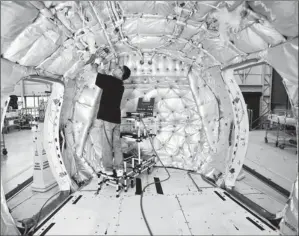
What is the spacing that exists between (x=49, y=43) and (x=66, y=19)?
403 mm

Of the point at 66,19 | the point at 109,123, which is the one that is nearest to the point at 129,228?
the point at 109,123

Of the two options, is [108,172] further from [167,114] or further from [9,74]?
[9,74]

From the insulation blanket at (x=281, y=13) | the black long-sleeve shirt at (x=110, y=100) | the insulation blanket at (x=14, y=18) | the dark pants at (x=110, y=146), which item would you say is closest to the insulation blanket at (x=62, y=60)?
the black long-sleeve shirt at (x=110, y=100)

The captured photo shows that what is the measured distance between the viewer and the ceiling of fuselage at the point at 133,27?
7.59 ft

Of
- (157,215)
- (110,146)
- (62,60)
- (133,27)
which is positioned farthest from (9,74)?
(157,215)

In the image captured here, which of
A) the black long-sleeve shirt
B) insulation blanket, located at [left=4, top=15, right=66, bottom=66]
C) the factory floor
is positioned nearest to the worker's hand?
the black long-sleeve shirt

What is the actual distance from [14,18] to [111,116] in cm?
259

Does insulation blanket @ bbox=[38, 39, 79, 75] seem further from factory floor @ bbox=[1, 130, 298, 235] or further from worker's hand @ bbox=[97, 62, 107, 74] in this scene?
factory floor @ bbox=[1, 130, 298, 235]

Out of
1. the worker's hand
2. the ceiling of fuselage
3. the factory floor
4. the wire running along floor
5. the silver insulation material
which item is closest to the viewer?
the ceiling of fuselage

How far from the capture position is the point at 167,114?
5891 millimetres

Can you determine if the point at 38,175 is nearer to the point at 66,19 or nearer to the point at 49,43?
the point at 49,43

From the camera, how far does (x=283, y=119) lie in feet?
26.8

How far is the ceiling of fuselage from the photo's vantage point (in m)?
2.31

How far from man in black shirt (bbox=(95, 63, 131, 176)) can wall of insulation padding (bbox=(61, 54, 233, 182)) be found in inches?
22.5
